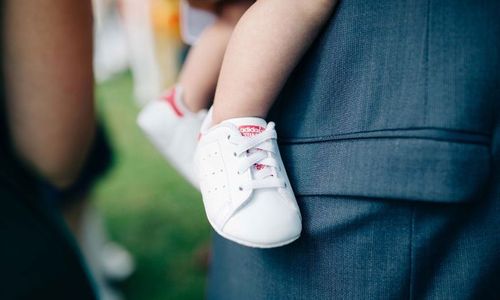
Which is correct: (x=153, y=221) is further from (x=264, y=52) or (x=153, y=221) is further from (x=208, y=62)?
(x=264, y=52)

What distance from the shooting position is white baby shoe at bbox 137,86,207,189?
0.81 meters

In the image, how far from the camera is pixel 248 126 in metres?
0.61

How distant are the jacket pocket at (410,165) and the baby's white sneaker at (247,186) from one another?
2.5 inches

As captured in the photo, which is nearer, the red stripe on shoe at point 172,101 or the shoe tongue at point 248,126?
the shoe tongue at point 248,126

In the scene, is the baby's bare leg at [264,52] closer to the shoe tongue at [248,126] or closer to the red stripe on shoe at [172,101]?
Result: the shoe tongue at [248,126]

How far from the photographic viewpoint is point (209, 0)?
74cm

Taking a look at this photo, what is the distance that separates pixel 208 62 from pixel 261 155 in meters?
0.29

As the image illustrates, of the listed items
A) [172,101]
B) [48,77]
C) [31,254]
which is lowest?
[31,254]

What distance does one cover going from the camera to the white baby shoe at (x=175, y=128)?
806 millimetres

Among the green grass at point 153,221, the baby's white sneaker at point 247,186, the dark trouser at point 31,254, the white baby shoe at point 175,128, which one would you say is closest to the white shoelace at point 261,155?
the baby's white sneaker at point 247,186

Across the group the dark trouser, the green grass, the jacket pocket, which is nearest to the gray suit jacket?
the jacket pocket

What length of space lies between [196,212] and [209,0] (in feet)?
3.46

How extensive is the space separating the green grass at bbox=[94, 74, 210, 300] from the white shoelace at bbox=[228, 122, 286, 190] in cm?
73

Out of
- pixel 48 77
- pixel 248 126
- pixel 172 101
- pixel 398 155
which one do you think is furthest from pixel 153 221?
pixel 398 155
